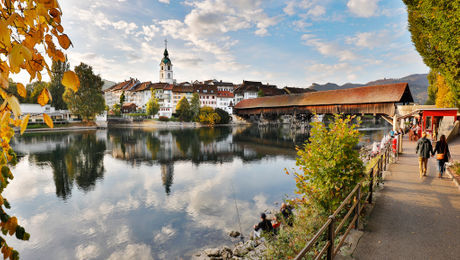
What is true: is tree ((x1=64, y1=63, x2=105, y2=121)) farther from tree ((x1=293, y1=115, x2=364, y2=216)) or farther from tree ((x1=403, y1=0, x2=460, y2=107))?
tree ((x1=293, y1=115, x2=364, y2=216))

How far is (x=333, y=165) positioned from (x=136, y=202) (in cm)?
953

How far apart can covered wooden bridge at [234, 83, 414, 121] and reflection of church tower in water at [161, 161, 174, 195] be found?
13217mm

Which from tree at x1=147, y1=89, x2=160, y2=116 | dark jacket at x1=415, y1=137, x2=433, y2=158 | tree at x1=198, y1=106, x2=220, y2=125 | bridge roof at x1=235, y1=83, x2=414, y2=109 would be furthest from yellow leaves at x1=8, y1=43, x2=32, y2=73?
tree at x1=147, y1=89, x2=160, y2=116

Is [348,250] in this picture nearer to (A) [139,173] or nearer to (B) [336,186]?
(B) [336,186]

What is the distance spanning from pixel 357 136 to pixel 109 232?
27.7 feet

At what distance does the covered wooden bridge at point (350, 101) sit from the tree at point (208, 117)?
63.8 ft

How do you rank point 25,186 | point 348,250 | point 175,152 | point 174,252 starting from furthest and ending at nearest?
1. point 175,152
2. point 25,186
3. point 174,252
4. point 348,250

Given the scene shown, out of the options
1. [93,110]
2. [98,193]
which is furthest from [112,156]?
[93,110]

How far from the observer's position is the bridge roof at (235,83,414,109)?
27.5m

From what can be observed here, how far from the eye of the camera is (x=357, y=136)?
5.09 meters

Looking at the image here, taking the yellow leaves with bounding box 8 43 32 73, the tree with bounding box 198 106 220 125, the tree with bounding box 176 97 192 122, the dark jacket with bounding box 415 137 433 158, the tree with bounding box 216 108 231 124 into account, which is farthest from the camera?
the tree with bounding box 216 108 231 124

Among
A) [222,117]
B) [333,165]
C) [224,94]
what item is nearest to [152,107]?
[222,117]

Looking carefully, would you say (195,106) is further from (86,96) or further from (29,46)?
(29,46)

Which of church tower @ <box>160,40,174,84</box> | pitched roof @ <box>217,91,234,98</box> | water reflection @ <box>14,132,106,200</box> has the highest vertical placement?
church tower @ <box>160,40,174,84</box>
